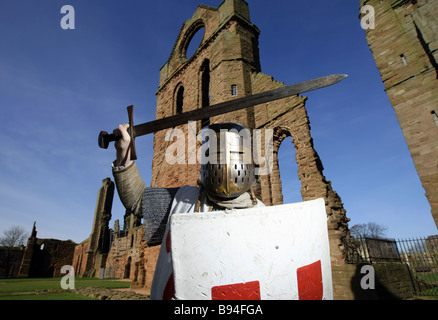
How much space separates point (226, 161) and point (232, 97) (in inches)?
263

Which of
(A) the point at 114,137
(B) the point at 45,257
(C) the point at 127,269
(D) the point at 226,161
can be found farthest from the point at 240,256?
(B) the point at 45,257

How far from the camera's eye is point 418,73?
6305 millimetres

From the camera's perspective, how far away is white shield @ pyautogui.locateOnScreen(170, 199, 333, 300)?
3.43 feet

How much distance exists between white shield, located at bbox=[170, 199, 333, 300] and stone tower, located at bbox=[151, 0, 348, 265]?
385cm

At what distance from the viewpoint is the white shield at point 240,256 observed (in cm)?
105

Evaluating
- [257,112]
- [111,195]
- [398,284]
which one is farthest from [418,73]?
[111,195]

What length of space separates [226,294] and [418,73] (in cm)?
850

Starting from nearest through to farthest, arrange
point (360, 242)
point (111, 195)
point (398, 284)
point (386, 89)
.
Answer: point (398, 284) → point (360, 242) → point (386, 89) → point (111, 195)

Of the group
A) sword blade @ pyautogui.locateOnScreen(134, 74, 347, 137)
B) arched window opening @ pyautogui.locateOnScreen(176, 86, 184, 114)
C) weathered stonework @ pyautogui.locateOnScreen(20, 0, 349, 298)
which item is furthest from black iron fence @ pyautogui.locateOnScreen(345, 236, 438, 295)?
arched window opening @ pyautogui.locateOnScreen(176, 86, 184, 114)

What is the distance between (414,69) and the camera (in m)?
6.42

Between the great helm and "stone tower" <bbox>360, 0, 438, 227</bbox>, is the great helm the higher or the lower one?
the lower one

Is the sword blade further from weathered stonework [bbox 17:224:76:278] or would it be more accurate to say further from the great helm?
Answer: weathered stonework [bbox 17:224:76:278]

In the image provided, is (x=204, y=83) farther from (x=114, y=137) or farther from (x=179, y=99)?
(x=114, y=137)
